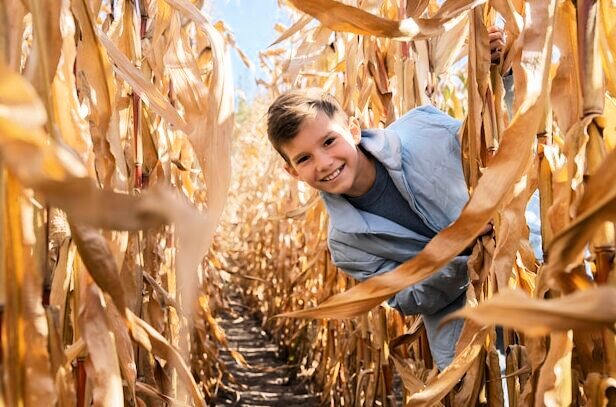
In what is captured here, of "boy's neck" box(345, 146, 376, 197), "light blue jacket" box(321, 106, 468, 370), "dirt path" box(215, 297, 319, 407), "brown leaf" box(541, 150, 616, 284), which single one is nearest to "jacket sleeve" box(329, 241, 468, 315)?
"light blue jacket" box(321, 106, 468, 370)

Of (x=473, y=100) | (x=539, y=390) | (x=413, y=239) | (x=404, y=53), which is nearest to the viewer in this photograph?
(x=539, y=390)

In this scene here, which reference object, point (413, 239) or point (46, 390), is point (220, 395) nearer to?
point (413, 239)

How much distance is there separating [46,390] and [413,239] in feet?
2.54

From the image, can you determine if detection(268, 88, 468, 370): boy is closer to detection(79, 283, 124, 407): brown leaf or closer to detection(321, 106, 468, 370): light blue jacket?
detection(321, 106, 468, 370): light blue jacket

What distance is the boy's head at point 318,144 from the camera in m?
1.11

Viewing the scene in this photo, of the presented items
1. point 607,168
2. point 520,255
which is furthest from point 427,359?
point 607,168

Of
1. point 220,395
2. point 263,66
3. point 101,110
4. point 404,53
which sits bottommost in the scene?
point 220,395

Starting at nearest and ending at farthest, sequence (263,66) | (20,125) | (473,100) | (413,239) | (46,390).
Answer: (20,125) → (46,390) → (473,100) → (413,239) → (263,66)

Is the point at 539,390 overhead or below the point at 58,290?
below

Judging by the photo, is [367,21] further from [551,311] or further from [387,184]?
[387,184]

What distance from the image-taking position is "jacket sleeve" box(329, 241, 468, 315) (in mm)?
994

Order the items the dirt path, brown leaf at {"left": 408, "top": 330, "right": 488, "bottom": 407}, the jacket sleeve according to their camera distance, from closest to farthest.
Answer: brown leaf at {"left": 408, "top": 330, "right": 488, "bottom": 407}, the jacket sleeve, the dirt path

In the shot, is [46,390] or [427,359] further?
[427,359]

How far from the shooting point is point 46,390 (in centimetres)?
40
